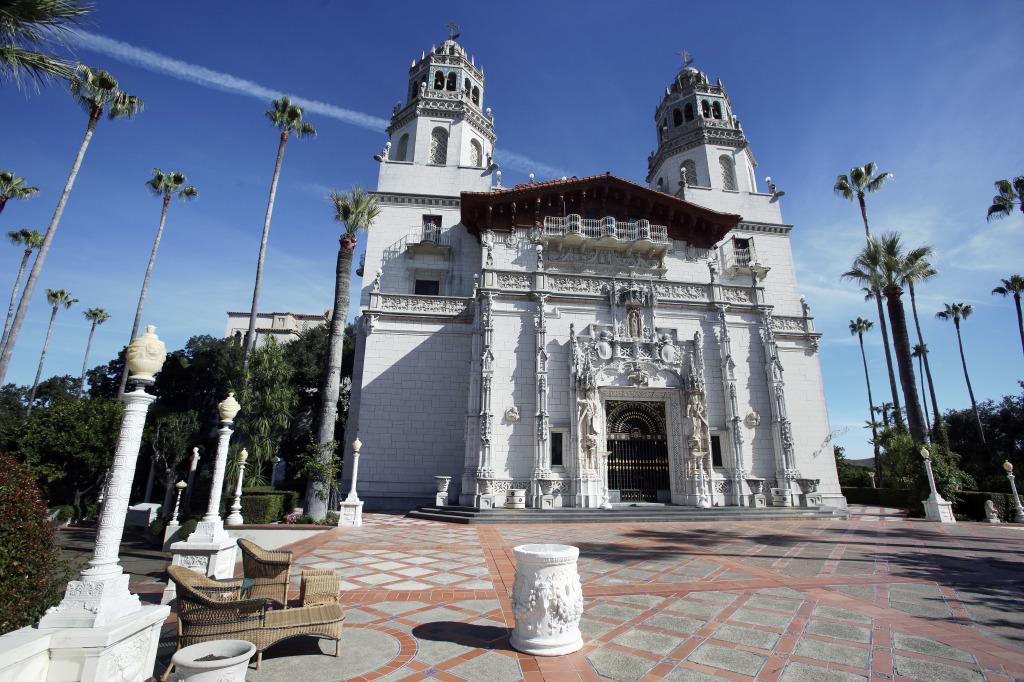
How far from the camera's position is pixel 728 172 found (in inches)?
1119

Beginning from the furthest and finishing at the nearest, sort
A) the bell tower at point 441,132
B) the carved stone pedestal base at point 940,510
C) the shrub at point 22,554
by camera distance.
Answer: the bell tower at point 441,132, the carved stone pedestal base at point 940,510, the shrub at point 22,554

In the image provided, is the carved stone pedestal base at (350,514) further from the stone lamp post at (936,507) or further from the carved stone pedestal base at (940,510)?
the carved stone pedestal base at (940,510)

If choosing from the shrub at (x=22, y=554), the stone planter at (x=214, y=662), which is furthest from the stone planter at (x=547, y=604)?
the shrub at (x=22, y=554)

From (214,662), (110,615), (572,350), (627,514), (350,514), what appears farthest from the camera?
(572,350)

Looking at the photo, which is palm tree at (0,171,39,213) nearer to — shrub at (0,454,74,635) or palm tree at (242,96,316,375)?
palm tree at (242,96,316,375)

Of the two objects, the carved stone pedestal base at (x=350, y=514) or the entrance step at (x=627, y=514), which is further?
the entrance step at (x=627, y=514)

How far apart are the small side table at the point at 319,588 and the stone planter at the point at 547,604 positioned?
226 centimetres

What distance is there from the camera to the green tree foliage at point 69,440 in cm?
1981

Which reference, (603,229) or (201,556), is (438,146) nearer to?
(603,229)

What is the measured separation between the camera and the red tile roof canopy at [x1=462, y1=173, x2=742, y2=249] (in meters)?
22.5

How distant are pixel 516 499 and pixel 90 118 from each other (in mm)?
24006

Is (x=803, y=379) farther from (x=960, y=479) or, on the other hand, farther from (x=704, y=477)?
(x=704, y=477)

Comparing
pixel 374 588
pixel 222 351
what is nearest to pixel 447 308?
pixel 374 588

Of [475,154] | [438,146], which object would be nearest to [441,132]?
[438,146]
